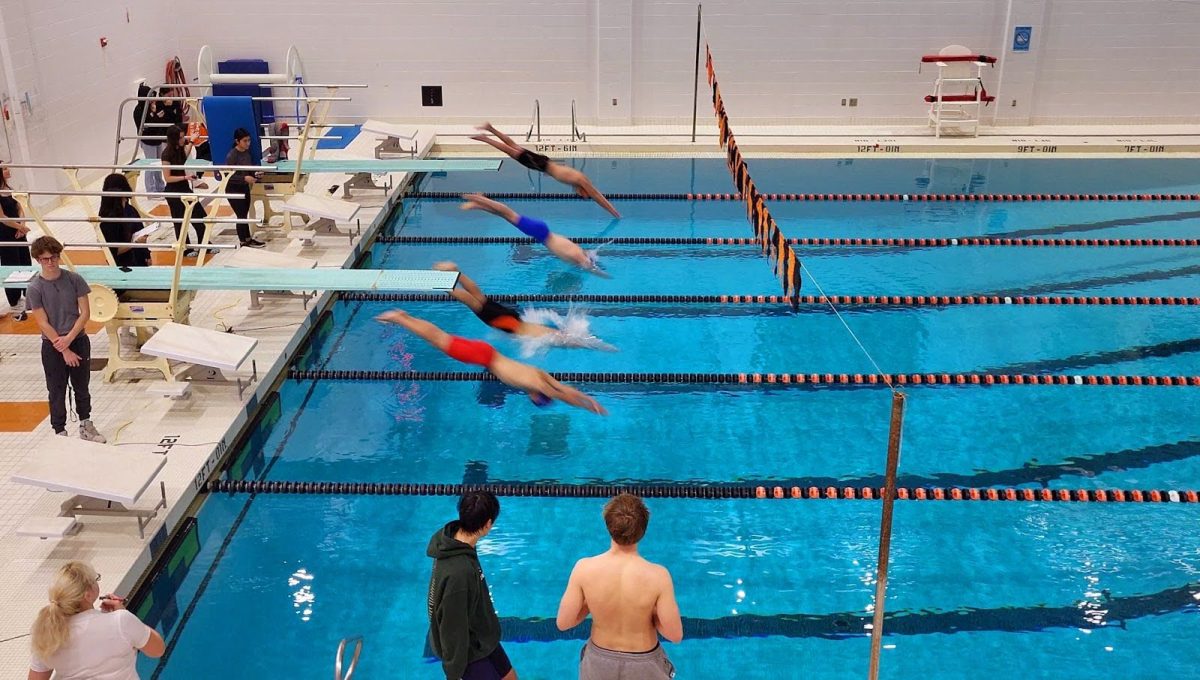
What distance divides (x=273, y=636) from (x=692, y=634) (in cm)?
189

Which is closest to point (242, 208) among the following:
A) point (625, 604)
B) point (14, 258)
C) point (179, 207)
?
point (179, 207)

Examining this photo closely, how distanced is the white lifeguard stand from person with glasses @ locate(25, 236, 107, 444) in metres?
11.0

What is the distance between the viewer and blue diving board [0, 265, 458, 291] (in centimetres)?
668

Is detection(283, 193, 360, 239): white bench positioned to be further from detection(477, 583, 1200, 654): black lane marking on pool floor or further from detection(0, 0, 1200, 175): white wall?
detection(477, 583, 1200, 654): black lane marking on pool floor

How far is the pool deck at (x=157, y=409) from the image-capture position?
4.79 m

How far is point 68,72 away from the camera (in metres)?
11.0

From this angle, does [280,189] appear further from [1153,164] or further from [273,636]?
[1153,164]

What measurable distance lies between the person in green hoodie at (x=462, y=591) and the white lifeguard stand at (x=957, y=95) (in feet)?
38.5

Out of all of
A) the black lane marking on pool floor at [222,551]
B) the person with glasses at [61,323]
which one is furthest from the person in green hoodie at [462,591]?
the person with glasses at [61,323]

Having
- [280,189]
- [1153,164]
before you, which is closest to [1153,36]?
[1153,164]

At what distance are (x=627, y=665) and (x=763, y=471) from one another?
9.45 feet

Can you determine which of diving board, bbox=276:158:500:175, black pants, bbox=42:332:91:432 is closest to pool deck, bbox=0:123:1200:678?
black pants, bbox=42:332:91:432

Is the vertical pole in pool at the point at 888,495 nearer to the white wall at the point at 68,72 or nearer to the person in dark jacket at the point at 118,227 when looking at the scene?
the person in dark jacket at the point at 118,227

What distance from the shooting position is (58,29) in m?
10.8
